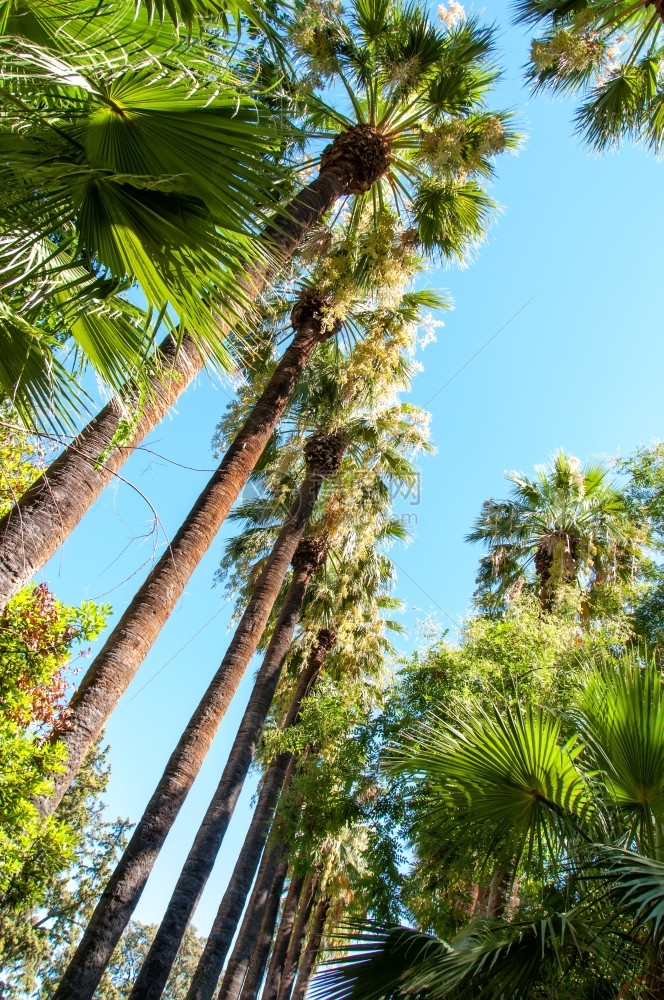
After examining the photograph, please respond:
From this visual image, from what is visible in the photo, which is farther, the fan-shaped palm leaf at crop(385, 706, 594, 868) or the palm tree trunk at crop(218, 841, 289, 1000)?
the palm tree trunk at crop(218, 841, 289, 1000)

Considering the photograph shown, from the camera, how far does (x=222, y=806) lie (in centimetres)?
810

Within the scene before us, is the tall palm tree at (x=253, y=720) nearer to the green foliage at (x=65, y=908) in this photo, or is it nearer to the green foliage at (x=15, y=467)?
the green foliage at (x=15, y=467)

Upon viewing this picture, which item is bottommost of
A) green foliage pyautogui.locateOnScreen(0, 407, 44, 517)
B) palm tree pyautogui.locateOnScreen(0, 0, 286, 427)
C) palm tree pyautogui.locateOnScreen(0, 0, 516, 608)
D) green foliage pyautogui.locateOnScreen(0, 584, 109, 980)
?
green foliage pyautogui.locateOnScreen(0, 584, 109, 980)

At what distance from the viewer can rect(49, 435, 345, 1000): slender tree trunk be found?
450 centimetres

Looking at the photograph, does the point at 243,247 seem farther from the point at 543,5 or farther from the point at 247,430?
the point at 543,5

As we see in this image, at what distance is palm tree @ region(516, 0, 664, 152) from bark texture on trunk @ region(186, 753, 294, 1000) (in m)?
10.8

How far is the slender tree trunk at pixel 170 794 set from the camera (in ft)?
14.8

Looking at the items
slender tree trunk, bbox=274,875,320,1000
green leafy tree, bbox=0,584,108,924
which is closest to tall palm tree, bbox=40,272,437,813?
green leafy tree, bbox=0,584,108,924

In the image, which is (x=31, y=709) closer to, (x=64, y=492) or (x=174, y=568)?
(x=174, y=568)

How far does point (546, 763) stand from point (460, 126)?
289 inches

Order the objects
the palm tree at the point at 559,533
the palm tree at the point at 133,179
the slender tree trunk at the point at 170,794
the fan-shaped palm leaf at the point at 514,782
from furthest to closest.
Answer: the palm tree at the point at 559,533 → the slender tree trunk at the point at 170,794 → the fan-shaped palm leaf at the point at 514,782 → the palm tree at the point at 133,179

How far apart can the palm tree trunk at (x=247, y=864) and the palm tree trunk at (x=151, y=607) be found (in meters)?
4.53

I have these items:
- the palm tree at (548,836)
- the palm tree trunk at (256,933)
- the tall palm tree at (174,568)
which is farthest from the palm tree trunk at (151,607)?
the palm tree trunk at (256,933)

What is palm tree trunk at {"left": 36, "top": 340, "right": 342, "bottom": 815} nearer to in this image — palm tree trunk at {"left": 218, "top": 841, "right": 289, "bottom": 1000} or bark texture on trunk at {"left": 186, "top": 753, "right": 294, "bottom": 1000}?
bark texture on trunk at {"left": 186, "top": 753, "right": 294, "bottom": 1000}
